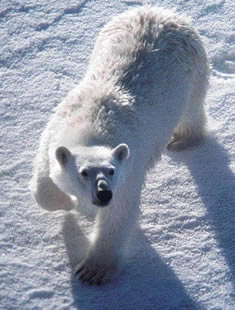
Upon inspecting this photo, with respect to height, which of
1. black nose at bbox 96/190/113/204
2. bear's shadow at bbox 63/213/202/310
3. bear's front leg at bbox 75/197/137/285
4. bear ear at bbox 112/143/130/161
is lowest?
bear's shadow at bbox 63/213/202/310

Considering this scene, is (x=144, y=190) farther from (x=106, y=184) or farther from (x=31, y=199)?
(x=106, y=184)

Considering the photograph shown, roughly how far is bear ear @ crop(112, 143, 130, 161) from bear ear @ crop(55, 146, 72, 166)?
0.85ft

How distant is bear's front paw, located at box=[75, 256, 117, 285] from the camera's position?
3.63 metres

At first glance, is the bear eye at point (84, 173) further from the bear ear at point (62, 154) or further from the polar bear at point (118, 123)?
the bear ear at point (62, 154)

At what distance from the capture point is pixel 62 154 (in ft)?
11.2

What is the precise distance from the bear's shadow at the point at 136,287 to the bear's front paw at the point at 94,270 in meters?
0.04

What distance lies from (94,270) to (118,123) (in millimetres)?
933

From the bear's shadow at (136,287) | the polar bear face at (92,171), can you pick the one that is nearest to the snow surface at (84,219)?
the bear's shadow at (136,287)

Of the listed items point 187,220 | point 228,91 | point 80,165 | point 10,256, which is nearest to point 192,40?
point 228,91

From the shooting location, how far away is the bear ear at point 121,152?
343 centimetres

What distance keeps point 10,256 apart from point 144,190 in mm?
1174

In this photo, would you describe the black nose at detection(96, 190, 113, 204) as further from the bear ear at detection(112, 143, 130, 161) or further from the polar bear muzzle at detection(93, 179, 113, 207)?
the bear ear at detection(112, 143, 130, 161)

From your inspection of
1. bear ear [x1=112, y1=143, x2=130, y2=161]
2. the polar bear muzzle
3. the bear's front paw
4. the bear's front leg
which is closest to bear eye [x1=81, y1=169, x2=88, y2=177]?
the polar bear muzzle

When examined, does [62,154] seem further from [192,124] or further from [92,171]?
[192,124]
